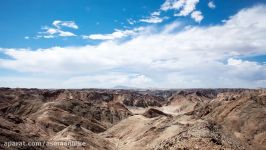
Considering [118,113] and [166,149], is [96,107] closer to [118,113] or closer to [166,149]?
[118,113]

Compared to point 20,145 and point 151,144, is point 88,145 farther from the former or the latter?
point 20,145

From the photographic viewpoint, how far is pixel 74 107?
95750mm

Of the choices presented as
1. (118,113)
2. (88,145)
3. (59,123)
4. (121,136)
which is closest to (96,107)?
(118,113)

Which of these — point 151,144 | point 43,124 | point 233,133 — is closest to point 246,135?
point 233,133

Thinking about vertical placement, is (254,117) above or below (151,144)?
above

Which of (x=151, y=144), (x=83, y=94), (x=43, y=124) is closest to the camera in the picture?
(x=151, y=144)

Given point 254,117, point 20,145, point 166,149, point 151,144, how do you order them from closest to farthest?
1. point 20,145
2. point 166,149
3. point 151,144
4. point 254,117

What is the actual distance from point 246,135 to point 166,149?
719 inches

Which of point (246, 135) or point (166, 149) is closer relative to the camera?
point (166, 149)

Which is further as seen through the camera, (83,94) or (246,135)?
(83,94)

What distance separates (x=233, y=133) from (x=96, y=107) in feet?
190

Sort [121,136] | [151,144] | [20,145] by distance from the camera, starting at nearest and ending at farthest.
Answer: [20,145] < [151,144] < [121,136]

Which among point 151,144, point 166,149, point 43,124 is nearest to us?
point 166,149

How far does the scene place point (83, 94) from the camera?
6344 inches
